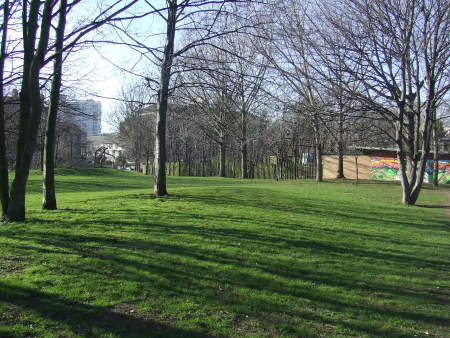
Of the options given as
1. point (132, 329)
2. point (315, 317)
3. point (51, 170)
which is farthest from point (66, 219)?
point (315, 317)

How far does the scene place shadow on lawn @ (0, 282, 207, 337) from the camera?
3879 millimetres

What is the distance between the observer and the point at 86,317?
4.10 meters

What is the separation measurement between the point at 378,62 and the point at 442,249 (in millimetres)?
9163

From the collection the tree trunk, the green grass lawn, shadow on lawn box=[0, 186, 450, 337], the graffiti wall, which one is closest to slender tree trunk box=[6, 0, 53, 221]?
shadow on lawn box=[0, 186, 450, 337]

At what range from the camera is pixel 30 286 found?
4.71 metres

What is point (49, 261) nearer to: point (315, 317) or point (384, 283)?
point (315, 317)

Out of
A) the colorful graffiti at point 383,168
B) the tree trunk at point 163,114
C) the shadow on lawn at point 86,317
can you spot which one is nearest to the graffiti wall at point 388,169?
the colorful graffiti at point 383,168

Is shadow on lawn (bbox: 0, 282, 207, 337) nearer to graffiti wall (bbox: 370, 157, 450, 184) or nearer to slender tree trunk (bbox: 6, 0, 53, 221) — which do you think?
slender tree trunk (bbox: 6, 0, 53, 221)

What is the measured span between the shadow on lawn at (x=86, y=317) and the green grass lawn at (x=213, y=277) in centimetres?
1

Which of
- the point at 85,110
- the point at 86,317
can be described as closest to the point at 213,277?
the point at 86,317

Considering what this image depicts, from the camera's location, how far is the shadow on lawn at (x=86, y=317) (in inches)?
153

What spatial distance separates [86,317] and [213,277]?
1.85 meters

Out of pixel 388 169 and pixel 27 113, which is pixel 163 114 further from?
pixel 388 169

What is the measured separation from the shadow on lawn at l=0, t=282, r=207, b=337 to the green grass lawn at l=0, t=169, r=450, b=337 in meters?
0.01
